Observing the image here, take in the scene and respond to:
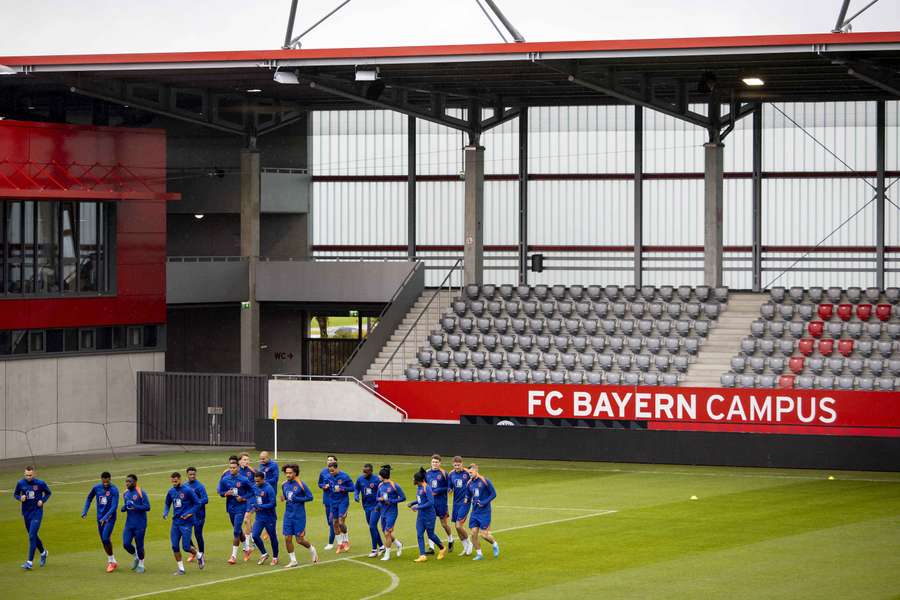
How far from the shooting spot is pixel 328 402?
42781mm

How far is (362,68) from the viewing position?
40000mm

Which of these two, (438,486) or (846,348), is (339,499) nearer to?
(438,486)

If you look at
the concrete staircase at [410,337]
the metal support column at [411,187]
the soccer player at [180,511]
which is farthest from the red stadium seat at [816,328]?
the soccer player at [180,511]

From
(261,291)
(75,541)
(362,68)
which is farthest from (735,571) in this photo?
(261,291)

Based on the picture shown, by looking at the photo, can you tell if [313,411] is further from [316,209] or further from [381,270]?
[316,209]

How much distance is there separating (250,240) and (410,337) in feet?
20.4

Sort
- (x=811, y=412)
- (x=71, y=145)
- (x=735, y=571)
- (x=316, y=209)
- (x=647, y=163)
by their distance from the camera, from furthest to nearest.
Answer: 1. (x=316, y=209)
2. (x=647, y=163)
3. (x=71, y=145)
4. (x=811, y=412)
5. (x=735, y=571)

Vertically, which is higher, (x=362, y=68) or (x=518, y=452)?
(x=362, y=68)

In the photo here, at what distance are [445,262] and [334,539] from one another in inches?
997

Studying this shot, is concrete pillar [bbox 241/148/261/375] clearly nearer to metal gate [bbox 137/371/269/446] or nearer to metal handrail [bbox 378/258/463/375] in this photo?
metal gate [bbox 137/371/269/446]

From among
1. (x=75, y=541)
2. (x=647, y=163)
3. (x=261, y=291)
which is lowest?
(x=75, y=541)

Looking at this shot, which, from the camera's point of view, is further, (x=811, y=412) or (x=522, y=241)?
(x=522, y=241)

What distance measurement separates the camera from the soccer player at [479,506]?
23.6 m

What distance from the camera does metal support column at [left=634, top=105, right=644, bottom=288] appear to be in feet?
154
